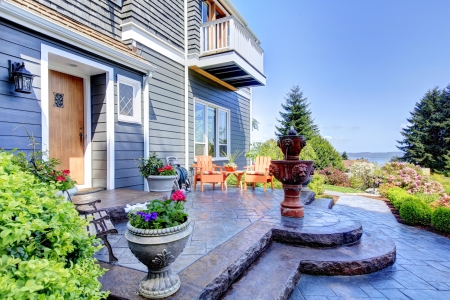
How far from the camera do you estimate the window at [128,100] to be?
4.33 meters

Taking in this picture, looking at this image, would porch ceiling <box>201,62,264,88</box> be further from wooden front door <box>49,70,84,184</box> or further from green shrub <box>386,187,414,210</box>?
green shrub <box>386,187,414,210</box>

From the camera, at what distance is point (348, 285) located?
86.9 inches

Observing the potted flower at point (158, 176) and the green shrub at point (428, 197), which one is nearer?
the potted flower at point (158, 176)

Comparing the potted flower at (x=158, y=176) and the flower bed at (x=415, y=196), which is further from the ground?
the potted flower at (x=158, y=176)

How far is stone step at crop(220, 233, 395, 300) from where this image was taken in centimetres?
187

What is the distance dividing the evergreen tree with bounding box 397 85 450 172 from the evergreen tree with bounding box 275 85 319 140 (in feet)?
25.1

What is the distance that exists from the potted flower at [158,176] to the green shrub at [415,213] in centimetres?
428

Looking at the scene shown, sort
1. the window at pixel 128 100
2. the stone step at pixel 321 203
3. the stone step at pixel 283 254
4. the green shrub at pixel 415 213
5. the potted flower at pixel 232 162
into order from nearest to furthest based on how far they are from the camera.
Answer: the stone step at pixel 283 254
the green shrub at pixel 415 213
the window at pixel 128 100
the stone step at pixel 321 203
the potted flower at pixel 232 162

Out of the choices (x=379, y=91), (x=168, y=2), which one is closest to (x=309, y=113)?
(x=379, y=91)

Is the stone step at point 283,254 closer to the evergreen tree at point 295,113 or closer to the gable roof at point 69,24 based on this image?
the gable roof at point 69,24

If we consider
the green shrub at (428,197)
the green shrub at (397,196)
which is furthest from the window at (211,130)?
the green shrub at (428,197)

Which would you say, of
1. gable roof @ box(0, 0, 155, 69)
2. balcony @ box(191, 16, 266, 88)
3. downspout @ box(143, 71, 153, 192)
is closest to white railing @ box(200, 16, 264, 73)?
balcony @ box(191, 16, 266, 88)

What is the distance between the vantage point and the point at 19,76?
9.35 ft

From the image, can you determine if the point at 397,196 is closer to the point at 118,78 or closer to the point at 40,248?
the point at 118,78
